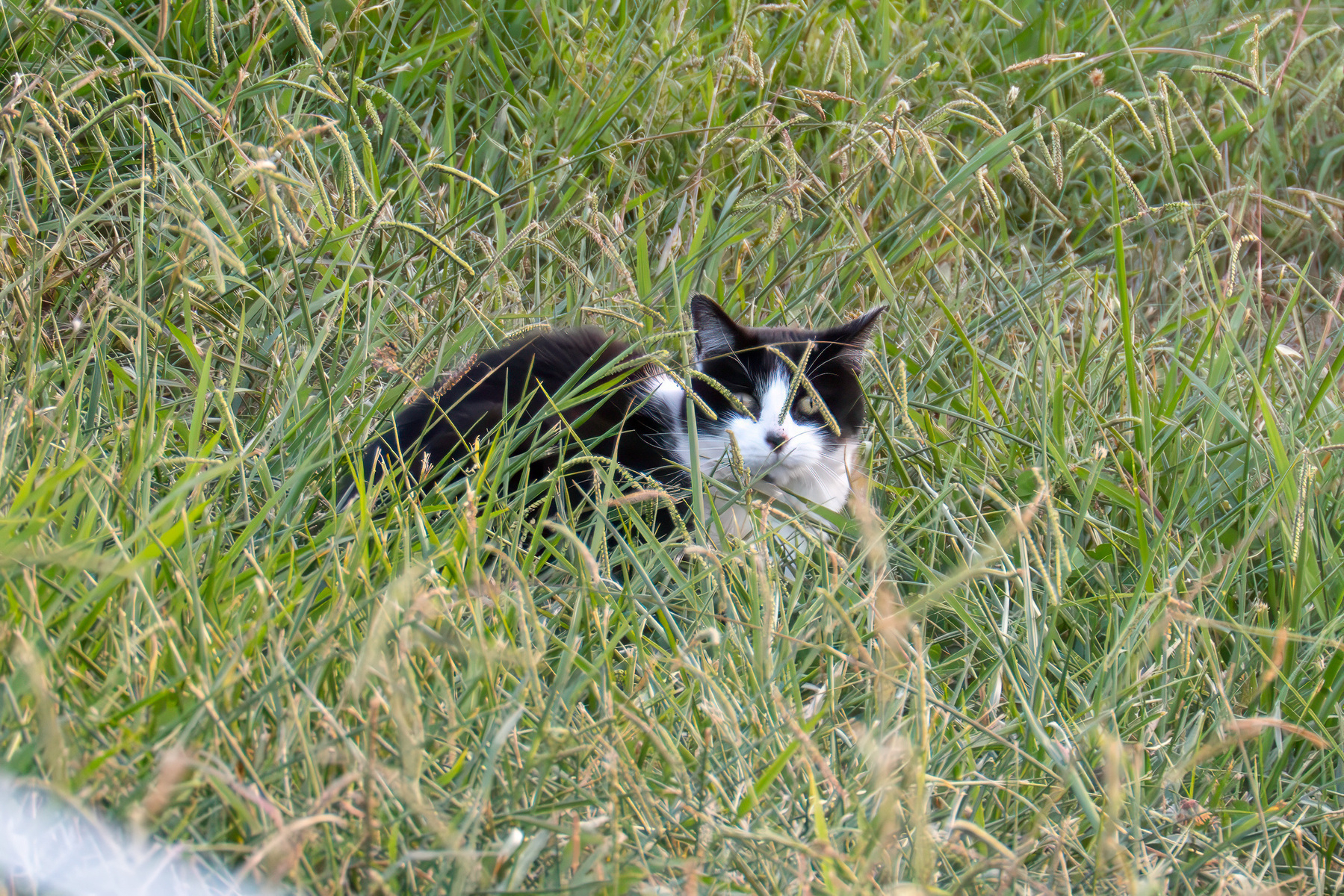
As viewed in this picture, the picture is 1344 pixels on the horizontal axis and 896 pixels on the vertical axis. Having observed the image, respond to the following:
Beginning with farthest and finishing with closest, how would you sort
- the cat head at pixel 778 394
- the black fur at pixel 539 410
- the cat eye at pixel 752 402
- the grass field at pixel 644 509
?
the cat eye at pixel 752 402 → the cat head at pixel 778 394 → the black fur at pixel 539 410 → the grass field at pixel 644 509

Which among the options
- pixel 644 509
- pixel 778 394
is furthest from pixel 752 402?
pixel 644 509

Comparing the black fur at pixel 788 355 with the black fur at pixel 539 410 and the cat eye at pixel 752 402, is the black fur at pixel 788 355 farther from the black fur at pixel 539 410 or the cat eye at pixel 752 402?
the black fur at pixel 539 410

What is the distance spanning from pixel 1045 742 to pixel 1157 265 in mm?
2151

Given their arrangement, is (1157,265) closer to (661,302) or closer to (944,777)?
(661,302)

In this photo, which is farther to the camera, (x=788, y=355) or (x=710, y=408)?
(x=788, y=355)

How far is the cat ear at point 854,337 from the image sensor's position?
1.91m

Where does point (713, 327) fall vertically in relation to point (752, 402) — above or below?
above

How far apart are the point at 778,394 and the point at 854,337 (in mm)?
179

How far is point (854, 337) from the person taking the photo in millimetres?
1933

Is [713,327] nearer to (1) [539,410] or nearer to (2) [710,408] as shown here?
(2) [710,408]

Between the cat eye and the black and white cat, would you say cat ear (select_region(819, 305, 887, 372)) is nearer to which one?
the black and white cat

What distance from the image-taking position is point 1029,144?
284cm

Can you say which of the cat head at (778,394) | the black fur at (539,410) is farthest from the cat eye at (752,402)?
the black fur at (539,410)

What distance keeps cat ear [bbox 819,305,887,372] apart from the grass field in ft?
0.33
